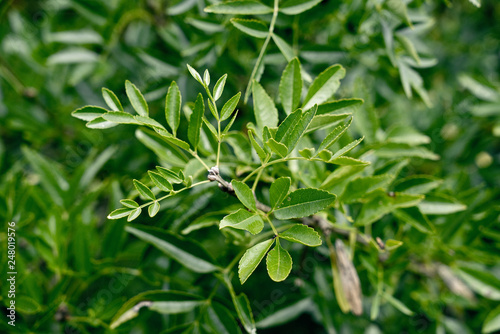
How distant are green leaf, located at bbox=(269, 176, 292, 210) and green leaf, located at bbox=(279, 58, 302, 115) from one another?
194 mm

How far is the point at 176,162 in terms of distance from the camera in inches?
30.3

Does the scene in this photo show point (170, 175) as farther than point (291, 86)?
No

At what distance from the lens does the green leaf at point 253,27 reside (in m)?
0.75

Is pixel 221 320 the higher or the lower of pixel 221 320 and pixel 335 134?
the lower

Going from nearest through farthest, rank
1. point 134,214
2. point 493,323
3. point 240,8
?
1. point 134,214
2. point 240,8
3. point 493,323

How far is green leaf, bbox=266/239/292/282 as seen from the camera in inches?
21.9

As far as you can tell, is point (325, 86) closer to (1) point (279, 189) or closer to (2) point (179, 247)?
(1) point (279, 189)

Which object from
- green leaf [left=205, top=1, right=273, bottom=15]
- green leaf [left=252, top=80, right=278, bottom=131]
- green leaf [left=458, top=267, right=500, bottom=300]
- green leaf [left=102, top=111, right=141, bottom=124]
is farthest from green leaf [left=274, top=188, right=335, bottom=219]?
green leaf [left=458, top=267, right=500, bottom=300]

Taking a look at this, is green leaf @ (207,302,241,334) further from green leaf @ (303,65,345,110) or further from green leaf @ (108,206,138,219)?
green leaf @ (303,65,345,110)

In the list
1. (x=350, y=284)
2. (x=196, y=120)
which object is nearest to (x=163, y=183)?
(x=196, y=120)

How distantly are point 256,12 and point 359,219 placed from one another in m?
0.48

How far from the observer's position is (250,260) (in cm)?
57

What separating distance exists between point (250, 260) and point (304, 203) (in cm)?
12

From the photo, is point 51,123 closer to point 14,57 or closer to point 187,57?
point 14,57
